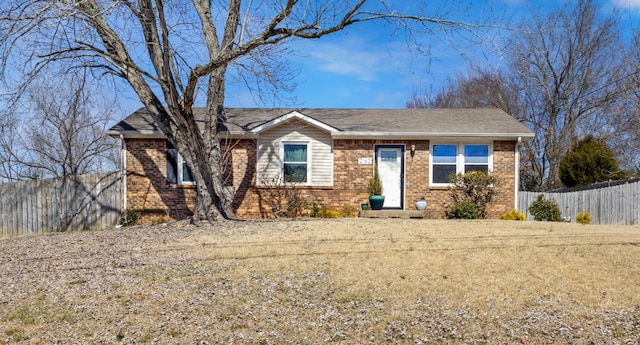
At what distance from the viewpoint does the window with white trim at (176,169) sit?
49.4ft

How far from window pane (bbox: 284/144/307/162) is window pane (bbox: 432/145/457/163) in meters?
4.23

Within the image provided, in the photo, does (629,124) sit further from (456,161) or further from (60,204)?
(60,204)

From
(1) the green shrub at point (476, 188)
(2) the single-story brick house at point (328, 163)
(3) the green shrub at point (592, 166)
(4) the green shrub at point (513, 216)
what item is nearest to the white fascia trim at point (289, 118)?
(2) the single-story brick house at point (328, 163)

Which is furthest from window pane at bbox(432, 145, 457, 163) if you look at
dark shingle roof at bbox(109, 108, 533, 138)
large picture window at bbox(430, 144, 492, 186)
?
dark shingle roof at bbox(109, 108, 533, 138)

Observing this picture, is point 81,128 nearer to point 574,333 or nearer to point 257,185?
point 257,185

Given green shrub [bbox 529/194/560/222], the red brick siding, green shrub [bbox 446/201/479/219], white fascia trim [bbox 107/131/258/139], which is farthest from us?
green shrub [bbox 529/194/560/222]

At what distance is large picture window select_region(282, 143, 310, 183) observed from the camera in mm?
15312

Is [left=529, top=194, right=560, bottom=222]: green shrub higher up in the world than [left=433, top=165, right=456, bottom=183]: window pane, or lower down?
lower down

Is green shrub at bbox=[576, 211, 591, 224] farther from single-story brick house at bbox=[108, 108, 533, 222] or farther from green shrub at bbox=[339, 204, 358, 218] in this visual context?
green shrub at bbox=[339, 204, 358, 218]

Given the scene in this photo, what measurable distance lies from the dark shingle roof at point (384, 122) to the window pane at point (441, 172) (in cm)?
113

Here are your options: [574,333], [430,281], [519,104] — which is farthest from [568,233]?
[519,104]

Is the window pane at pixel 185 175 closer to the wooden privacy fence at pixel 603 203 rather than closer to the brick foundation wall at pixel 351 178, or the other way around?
the brick foundation wall at pixel 351 178

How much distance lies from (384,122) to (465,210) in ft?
13.3

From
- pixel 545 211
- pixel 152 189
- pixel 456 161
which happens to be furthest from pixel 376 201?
pixel 152 189
